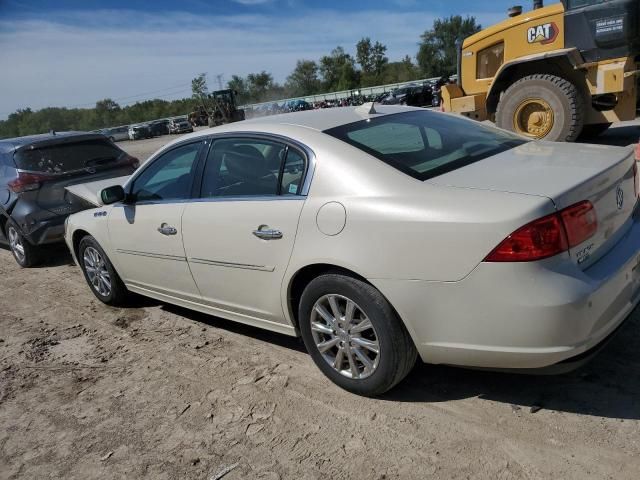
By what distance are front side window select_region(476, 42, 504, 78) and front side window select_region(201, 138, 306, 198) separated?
7.50m

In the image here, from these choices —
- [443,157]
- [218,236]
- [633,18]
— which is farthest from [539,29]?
[218,236]

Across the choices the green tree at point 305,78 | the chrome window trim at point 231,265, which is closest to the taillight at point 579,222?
the chrome window trim at point 231,265

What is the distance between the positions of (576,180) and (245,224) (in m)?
1.82

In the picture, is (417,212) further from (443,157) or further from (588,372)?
(588,372)

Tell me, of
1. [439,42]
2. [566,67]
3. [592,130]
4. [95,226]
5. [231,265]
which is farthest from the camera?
[439,42]

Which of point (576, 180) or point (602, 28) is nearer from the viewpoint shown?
point (576, 180)

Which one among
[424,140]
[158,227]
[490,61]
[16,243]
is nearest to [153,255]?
[158,227]

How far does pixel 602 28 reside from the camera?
8039mm

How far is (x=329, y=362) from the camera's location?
122 inches

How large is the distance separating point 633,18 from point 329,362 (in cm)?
760

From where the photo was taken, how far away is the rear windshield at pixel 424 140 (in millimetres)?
2947

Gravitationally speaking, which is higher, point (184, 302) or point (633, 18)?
point (633, 18)

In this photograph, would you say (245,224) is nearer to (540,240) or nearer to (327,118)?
(327,118)

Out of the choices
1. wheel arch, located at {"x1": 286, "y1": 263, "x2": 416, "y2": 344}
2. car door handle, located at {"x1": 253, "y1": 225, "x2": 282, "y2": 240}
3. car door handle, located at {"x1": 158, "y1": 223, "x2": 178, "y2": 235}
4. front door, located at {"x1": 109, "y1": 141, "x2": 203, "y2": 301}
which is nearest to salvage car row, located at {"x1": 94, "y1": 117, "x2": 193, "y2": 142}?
front door, located at {"x1": 109, "y1": 141, "x2": 203, "y2": 301}
